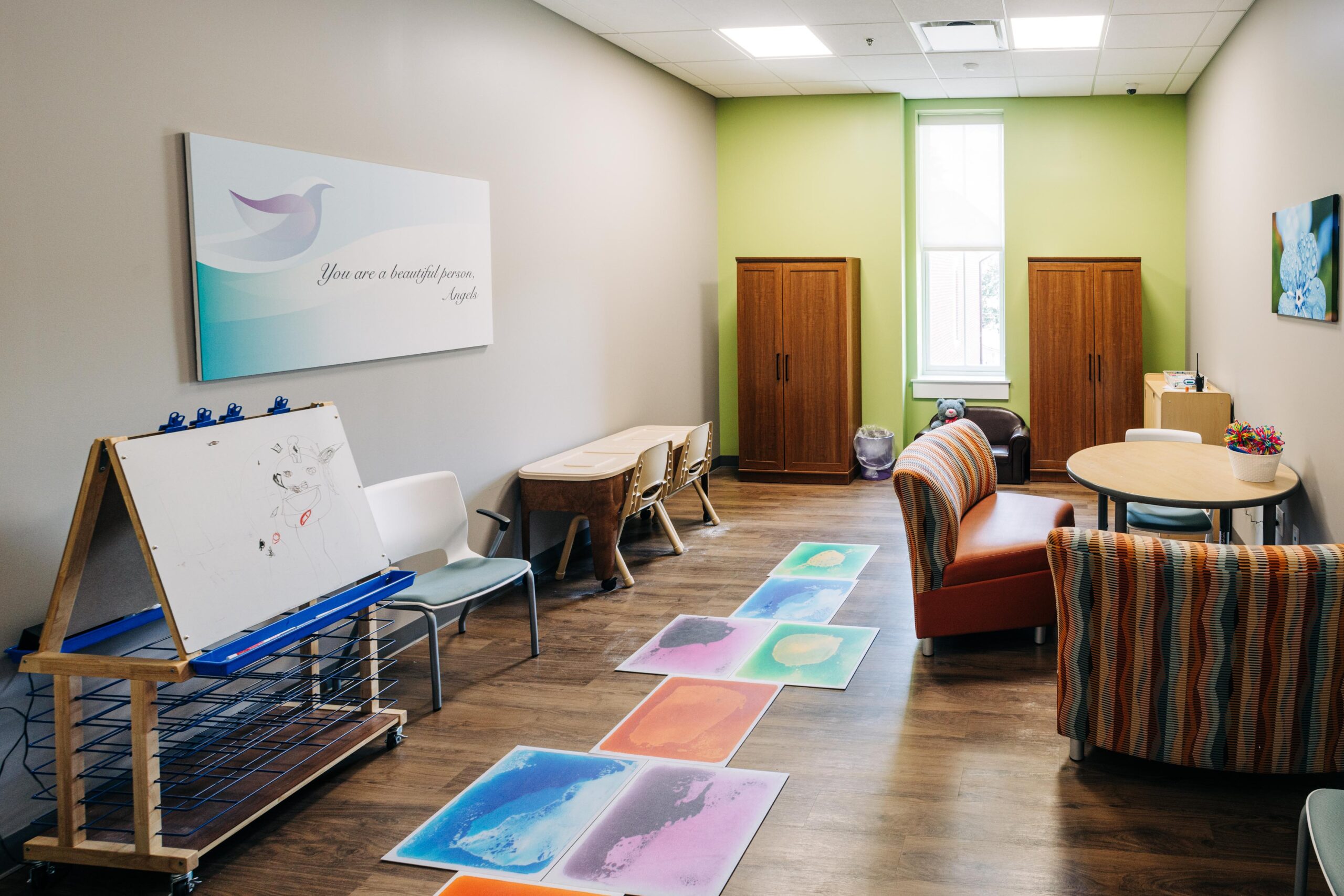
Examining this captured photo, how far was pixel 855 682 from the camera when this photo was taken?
4180 millimetres

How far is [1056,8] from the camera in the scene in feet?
19.3

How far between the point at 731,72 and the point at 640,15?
1.75 m

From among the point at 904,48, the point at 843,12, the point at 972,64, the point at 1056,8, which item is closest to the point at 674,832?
the point at 843,12

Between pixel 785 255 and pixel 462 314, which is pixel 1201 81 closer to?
pixel 785 255

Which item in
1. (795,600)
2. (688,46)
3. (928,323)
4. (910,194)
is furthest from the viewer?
(928,323)

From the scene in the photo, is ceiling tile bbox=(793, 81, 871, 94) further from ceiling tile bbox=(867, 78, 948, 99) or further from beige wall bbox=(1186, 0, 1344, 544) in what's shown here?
beige wall bbox=(1186, 0, 1344, 544)

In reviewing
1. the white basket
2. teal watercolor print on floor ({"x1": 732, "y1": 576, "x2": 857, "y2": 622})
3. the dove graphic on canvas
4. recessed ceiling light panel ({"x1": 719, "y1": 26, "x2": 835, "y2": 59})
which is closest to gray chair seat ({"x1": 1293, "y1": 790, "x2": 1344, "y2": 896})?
the white basket

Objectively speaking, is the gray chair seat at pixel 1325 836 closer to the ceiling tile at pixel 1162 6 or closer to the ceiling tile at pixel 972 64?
the ceiling tile at pixel 1162 6

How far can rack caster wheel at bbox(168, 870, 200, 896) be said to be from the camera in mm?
2775

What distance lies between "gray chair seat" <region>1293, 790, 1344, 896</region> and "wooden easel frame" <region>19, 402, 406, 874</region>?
2.56 metres

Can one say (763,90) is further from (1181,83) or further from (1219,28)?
(1219,28)

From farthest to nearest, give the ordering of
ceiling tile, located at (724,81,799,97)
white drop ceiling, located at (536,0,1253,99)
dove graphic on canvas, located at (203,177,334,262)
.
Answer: ceiling tile, located at (724,81,799,97) < white drop ceiling, located at (536,0,1253,99) < dove graphic on canvas, located at (203,177,334,262)

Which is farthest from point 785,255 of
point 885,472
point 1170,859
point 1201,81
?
point 1170,859

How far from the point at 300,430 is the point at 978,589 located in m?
2.67
